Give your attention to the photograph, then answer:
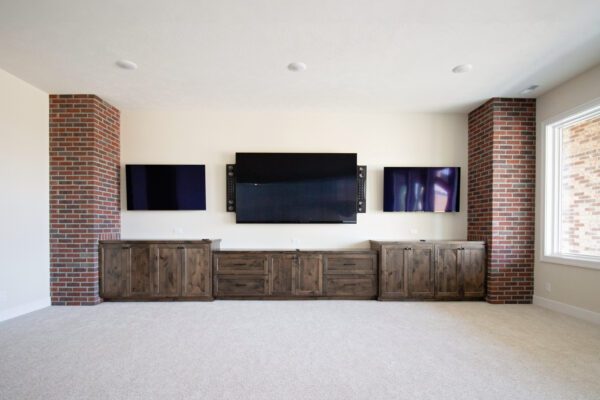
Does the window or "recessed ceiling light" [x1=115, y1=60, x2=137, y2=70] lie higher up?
"recessed ceiling light" [x1=115, y1=60, x2=137, y2=70]

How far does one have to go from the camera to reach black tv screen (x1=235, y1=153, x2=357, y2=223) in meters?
4.39

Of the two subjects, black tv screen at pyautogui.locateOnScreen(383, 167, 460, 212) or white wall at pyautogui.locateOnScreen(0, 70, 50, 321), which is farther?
black tv screen at pyautogui.locateOnScreen(383, 167, 460, 212)

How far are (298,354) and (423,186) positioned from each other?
3.08 m

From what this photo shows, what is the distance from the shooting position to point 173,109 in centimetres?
441

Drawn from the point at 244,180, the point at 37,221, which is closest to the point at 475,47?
the point at 244,180

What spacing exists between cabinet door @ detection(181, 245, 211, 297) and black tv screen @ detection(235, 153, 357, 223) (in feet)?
2.37

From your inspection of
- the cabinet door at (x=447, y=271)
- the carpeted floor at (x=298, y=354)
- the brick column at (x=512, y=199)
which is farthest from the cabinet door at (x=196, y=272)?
the brick column at (x=512, y=199)

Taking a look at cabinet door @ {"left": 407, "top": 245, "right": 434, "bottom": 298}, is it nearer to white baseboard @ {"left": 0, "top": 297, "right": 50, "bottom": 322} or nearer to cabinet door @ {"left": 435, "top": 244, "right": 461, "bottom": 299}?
cabinet door @ {"left": 435, "top": 244, "right": 461, "bottom": 299}

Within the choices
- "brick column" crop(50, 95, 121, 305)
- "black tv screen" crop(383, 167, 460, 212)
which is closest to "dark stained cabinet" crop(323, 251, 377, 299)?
"black tv screen" crop(383, 167, 460, 212)

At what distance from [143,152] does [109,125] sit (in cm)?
55

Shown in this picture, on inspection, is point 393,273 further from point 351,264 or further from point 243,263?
point 243,263

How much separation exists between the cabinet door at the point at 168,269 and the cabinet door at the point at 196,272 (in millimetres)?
81

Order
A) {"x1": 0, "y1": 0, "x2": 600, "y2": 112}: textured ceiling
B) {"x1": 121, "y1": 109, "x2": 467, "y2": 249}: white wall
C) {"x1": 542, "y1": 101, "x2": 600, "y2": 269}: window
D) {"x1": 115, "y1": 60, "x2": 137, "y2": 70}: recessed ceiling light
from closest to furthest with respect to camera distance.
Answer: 1. {"x1": 0, "y1": 0, "x2": 600, "y2": 112}: textured ceiling
2. {"x1": 115, "y1": 60, "x2": 137, "y2": 70}: recessed ceiling light
3. {"x1": 542, "y1": 101, "x2": 600, "y2": 269}: window
4. {"x1": 121, "y1": 109, "x2": 467, "y2": 249}: white wall

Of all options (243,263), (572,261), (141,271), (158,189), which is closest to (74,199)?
(158,189)
